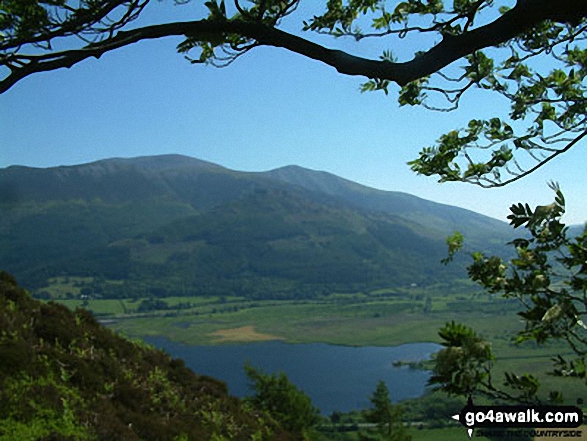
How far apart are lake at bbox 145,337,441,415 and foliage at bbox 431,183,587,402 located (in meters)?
71.3

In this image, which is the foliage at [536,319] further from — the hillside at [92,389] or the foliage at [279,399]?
the foliage at [279,399]

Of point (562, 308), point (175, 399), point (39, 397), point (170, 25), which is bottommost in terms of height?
point (175, 399)

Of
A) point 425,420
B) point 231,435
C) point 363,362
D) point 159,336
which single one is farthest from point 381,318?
point 231,435

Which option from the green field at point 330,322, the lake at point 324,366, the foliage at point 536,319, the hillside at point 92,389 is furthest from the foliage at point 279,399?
the green field at point 330,322

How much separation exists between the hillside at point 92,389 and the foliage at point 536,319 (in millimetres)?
7010

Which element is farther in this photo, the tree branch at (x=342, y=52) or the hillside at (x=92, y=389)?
the hillside at (x=92, y=389)

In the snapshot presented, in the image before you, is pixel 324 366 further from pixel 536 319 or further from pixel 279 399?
pixel 536 319

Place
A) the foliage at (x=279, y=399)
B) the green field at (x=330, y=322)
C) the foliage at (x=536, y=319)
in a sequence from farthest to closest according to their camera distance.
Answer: the green field at (x=330, y=322)
the foliage at (x=279, y=399)
the foliage at (x=536, y=319)

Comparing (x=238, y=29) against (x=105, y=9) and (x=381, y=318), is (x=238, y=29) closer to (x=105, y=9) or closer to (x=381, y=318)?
(x=105, y=9)

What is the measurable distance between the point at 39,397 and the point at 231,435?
445 centimetres

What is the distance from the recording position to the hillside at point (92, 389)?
27.0 ft

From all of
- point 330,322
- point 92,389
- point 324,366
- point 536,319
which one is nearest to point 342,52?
point 536,319

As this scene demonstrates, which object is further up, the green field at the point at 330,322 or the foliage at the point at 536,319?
the foliage at the point at 536,319

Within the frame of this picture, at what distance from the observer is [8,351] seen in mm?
9484
